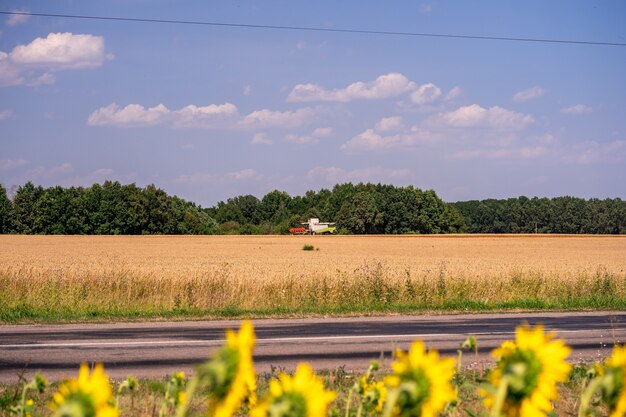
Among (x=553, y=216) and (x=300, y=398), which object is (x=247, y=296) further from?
(x=553, y=216)

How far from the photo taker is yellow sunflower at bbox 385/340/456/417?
5.16 ft

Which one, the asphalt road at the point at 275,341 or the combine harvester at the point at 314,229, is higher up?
the combine harvester at the point at 314,229

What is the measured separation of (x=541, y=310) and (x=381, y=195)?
10906cm

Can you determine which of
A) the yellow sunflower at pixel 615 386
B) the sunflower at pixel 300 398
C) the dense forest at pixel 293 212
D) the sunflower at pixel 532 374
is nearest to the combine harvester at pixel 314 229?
the dense forest at pixel 293 212

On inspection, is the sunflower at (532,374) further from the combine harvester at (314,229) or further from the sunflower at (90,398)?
the combine harvester at (314,229)

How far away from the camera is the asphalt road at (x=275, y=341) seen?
11.4 m

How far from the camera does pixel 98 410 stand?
1426 mm

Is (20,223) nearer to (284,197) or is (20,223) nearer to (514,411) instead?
(284,197)

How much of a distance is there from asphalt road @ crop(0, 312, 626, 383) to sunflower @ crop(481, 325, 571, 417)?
341 inches

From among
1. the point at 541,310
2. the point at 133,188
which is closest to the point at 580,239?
the point at 133,188

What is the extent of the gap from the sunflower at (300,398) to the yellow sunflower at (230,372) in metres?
0.09

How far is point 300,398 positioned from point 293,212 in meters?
164

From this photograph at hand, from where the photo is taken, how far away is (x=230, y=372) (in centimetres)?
138

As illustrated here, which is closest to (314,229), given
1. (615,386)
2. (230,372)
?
(615,386)
